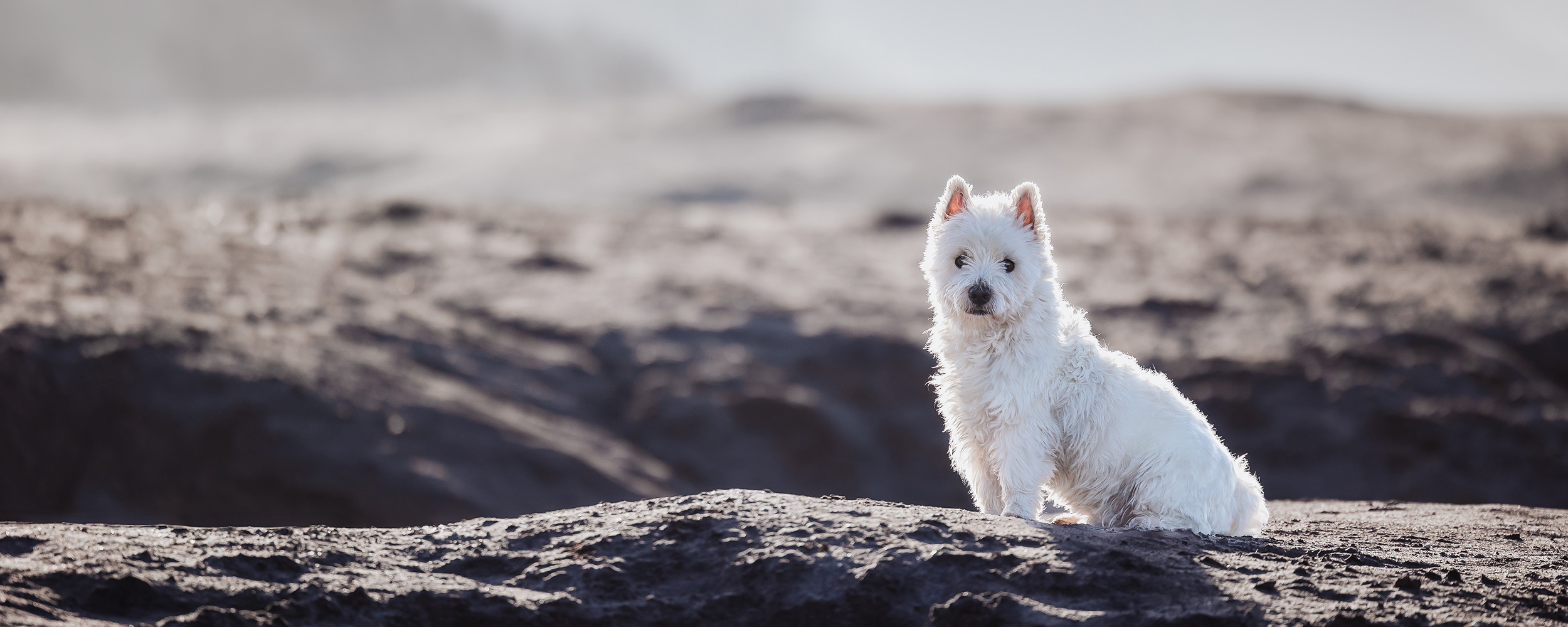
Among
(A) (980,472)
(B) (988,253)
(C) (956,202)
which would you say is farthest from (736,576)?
(C) (956,202)

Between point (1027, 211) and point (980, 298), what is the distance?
25.0 inches

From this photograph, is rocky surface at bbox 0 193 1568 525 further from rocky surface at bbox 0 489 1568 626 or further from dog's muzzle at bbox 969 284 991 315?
dog's muzzle at bbox 969 284 991 315

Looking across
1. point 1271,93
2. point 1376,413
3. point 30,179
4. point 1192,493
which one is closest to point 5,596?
point 1192,493

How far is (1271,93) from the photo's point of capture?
35.5 meters

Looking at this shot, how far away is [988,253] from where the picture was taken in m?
5.61

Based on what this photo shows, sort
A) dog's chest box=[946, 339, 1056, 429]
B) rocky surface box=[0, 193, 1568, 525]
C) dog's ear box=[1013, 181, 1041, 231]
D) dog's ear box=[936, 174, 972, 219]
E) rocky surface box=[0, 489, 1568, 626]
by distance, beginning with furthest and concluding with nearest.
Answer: rocky surface box=[0, 193, 1568, 525] → dog's ear box=[936, 174, 972, 219] → dog's ear box=[1013, 181, 1041, 231] → dog's chest box=[946, 339, 1056, 429] → rocky surface box=[0, 489, 1568, 626]

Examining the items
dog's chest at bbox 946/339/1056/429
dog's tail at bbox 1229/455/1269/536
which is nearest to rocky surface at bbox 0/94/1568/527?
dog's chest at bbox 946/339/1056/429

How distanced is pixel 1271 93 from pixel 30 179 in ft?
122

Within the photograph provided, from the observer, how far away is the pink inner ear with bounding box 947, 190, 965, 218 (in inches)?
233

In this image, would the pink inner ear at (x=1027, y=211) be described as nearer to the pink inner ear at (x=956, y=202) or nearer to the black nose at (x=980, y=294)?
the pink inner ear at (x=956, y=202)

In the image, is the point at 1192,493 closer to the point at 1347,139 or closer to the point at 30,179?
the point at 1347,139

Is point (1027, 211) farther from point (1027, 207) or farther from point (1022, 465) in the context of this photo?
point (1022, 465)

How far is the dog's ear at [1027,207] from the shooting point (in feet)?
18.9

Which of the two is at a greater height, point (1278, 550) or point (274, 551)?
point (274, 551)
